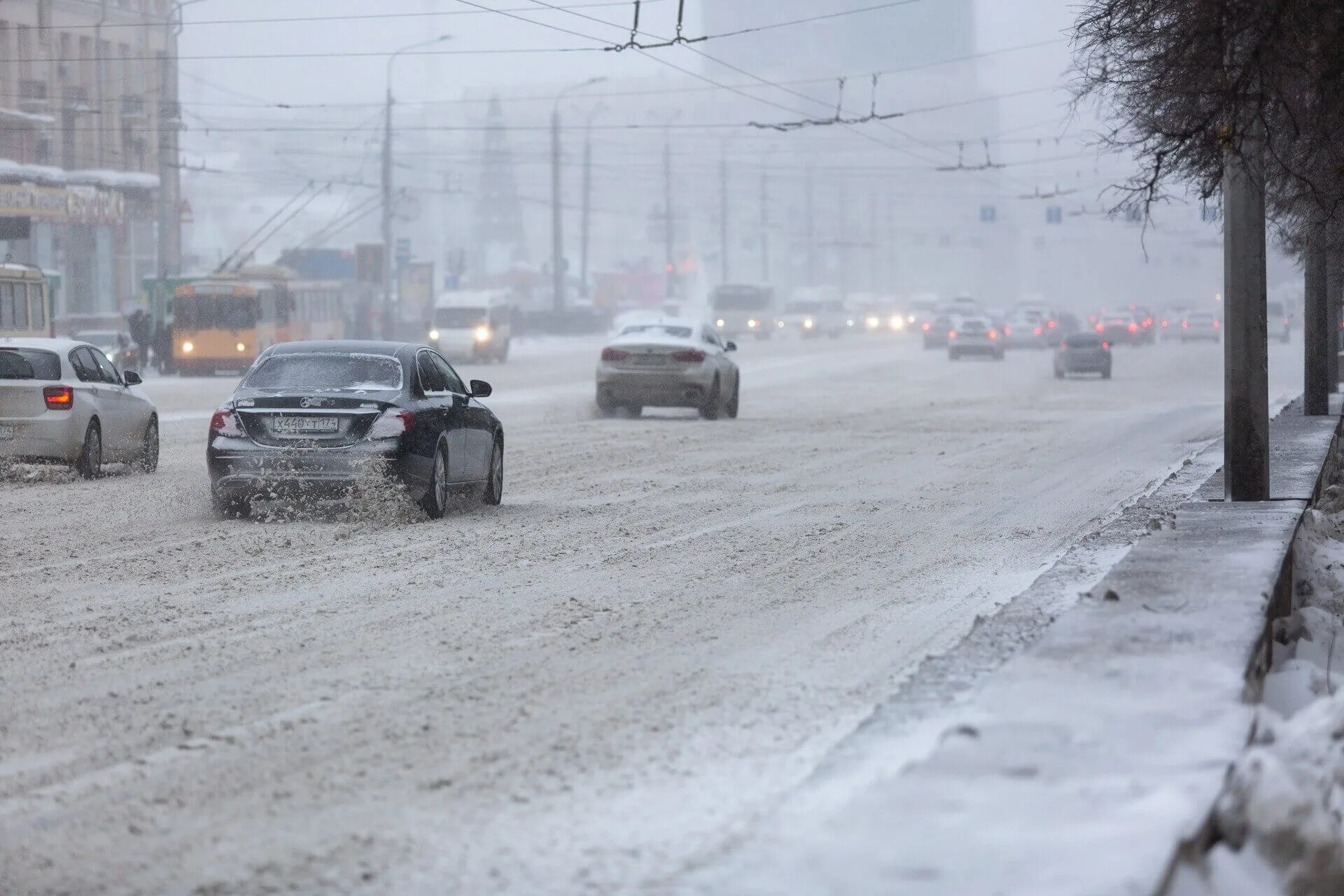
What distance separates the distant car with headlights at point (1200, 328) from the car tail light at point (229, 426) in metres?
67.4

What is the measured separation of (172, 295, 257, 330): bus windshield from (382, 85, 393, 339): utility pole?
7.04m

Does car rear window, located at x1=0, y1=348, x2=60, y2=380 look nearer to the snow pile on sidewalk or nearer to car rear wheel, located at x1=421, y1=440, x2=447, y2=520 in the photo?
car rear wheel, located at x1=421, y1=440, x2=447, y2=520

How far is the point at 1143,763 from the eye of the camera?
17.9 ft

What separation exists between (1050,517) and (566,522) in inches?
147

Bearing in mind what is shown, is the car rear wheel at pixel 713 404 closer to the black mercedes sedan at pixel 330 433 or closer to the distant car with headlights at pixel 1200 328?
the black mercedes sedan at pixel 330 433

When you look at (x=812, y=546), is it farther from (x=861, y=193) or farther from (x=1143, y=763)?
(x=861, y=193)

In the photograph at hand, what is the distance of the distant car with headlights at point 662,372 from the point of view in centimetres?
2927

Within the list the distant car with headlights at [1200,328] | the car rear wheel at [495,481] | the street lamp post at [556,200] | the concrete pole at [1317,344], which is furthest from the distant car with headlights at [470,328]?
the car rear wheel at [495,481]

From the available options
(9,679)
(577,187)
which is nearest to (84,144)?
(9,679)

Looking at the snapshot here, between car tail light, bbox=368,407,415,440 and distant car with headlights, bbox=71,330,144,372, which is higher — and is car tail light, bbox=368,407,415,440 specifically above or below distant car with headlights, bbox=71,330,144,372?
below

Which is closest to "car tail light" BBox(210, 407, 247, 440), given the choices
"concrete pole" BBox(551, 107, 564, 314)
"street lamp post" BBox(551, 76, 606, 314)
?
"street lamp post" BBox(551, 76, 606, 314)

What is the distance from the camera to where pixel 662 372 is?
2928cm

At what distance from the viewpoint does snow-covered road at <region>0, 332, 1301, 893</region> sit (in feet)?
18.0

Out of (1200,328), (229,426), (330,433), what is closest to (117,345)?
(229,426)
